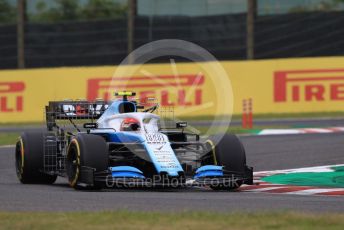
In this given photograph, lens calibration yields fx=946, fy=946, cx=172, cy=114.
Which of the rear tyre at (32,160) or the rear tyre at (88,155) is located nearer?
the rear tyre at (88,155)

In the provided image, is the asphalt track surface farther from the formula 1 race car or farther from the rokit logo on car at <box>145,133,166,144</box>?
the rokit logo on car at <box>145,133,166,144</box>

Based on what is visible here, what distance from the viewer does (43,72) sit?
3272 cm

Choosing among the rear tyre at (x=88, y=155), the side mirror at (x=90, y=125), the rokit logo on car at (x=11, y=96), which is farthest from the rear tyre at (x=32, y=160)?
the rokit logo on car at (x=11, y=96)

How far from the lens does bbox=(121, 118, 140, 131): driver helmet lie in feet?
45.6

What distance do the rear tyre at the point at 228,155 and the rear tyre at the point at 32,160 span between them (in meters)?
2.78

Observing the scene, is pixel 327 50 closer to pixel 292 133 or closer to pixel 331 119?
pixel 331 119

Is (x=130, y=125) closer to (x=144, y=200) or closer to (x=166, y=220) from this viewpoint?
(x=144, y=200)

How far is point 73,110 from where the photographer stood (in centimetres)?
1563

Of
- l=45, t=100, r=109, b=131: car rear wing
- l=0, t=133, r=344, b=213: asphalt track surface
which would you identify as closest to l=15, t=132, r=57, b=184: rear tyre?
l=0, t=133, r=344, b=213: asphalt track surface

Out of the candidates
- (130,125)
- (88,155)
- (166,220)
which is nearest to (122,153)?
(130,125)

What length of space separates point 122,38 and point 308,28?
254 inches

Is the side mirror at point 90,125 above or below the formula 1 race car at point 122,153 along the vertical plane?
above

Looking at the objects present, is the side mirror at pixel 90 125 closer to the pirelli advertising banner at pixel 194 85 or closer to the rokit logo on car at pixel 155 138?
the rokit logo on car at pixel 155 138

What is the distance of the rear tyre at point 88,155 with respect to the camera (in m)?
13.0
